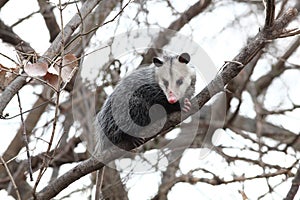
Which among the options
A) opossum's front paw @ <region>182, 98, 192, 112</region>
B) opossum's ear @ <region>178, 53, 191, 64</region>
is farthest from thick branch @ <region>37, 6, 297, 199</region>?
opossum's ear @ <region>178, 53, 191, 64</region>

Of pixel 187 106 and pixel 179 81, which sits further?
pixel 179 81

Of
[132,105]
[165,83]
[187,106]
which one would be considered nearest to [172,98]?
[187,106]

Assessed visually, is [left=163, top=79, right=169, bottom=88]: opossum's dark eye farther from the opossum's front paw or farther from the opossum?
the opossum's front paw

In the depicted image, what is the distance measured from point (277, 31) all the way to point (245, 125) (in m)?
3.20

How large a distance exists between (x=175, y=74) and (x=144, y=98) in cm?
21

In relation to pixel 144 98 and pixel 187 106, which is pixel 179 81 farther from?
pixel 187 106

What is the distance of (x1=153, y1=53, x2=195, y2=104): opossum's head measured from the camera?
301 centimetres

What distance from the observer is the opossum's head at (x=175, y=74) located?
301 cm

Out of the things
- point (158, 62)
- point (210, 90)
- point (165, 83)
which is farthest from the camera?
point (158, 62)

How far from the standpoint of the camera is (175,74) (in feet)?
10.0

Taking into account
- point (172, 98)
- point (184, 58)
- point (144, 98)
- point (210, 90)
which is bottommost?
point (210, 90)

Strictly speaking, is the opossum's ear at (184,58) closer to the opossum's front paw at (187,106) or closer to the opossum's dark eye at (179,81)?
the opossum's dark eye at (179,81)

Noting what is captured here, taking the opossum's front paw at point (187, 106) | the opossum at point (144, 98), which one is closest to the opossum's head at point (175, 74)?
the opossum at point (144, 98)

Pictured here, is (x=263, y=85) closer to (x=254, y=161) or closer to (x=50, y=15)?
(x=254, y=161)
